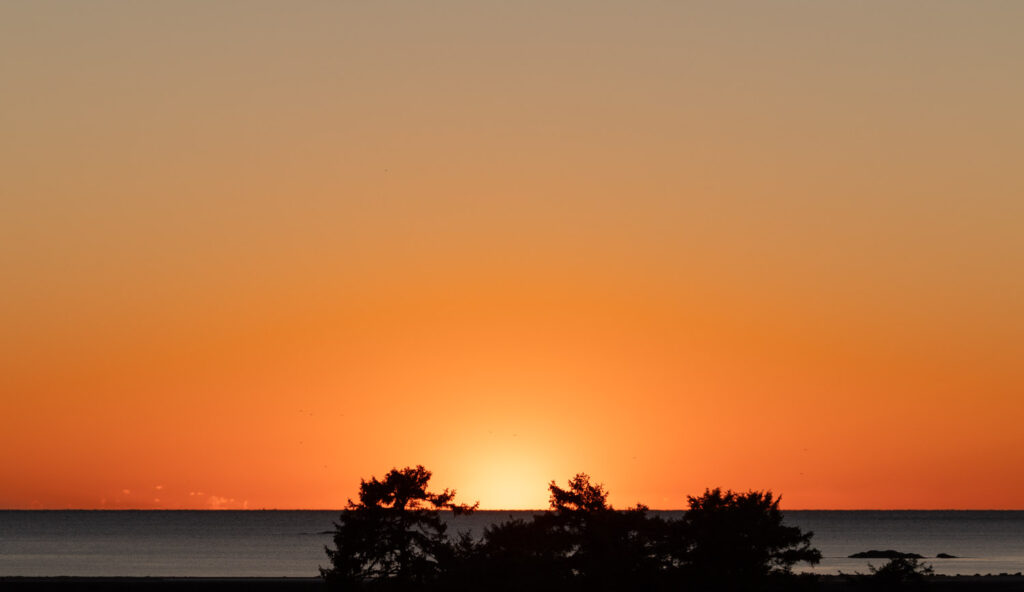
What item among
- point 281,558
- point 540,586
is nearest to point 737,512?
point 540,586

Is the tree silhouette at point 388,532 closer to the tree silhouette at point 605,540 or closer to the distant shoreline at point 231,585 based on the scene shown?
the tree silhouette at point 605,540

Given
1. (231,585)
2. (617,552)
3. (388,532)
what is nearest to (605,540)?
(617,552)

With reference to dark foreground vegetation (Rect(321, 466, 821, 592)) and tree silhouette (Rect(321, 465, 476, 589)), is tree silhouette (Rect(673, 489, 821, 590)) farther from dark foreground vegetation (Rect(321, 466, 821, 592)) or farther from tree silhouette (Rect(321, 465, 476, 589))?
tree silhouette (Rect(321, 465, 476, 589))

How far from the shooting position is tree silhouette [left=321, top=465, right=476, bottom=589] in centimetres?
6600

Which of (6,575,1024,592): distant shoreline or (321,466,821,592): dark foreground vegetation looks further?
(6,575,1024,592): distant shoreline

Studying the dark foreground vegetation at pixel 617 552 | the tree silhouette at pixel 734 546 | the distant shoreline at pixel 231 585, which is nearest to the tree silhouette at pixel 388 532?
the dark foreground vegetation at pixel 617 552

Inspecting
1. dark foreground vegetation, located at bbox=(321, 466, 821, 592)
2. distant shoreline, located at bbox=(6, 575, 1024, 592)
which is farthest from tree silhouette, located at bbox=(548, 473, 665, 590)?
distant shoreline, located at bbox=(6, 575, 1024, 592)

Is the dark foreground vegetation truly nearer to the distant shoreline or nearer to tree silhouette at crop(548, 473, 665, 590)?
tree silhouette at crop(548, 473, 665, 590)

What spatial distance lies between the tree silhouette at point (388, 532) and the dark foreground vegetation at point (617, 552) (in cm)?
22

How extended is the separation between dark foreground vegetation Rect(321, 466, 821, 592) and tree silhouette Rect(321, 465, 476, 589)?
22 cm

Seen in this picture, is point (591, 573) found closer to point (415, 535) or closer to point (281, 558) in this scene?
point (415, 535)

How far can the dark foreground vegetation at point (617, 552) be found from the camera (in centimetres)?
6062

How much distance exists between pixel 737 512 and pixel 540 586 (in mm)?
10155

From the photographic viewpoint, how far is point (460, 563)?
203 feet
